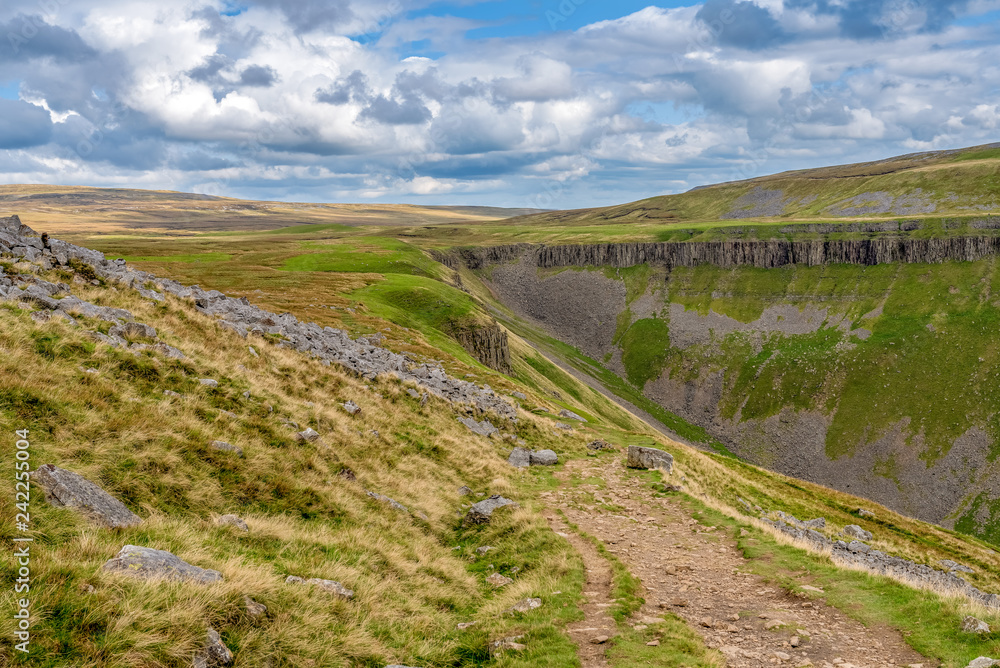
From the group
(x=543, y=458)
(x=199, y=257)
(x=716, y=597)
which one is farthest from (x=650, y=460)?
(x=199, y=257)

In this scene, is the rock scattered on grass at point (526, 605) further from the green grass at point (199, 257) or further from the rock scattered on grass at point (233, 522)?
the green grass at point (199, 257)

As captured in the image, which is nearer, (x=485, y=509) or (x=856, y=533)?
(x=485, y=509)

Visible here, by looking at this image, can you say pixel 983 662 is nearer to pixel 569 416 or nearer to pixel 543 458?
pixel 543 458

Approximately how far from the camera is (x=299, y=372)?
26.0 metres

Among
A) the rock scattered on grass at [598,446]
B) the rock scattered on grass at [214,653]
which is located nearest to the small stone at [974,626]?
the rock scattered on grass at [214,653]

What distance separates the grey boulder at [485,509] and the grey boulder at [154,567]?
10724mm

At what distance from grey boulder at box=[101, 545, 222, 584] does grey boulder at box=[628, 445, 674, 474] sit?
2409 cm

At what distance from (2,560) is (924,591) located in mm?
19052

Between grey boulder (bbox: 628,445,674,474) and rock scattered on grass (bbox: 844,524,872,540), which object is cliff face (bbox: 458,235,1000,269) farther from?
grey boulder (bbox: 628,445,674,474)

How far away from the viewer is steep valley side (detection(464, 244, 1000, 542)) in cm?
10594

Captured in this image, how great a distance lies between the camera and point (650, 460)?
98.5 ft

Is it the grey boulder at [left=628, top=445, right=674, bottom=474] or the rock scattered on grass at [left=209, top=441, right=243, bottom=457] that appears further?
the grey boulder at [left=628, top=445, right=674, bottom=474]

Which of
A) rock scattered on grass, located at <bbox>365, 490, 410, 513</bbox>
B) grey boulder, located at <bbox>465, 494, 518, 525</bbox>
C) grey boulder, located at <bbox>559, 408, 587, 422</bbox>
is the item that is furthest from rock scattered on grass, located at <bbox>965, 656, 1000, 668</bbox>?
grey boulder, located at <bbox>559, 408, 587, 422</bbox>

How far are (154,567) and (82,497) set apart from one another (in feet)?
9.32
